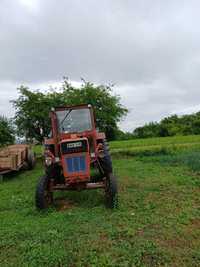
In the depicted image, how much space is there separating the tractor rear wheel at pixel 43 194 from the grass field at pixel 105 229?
0.61 feet

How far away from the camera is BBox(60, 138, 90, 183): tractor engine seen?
24.3 ft

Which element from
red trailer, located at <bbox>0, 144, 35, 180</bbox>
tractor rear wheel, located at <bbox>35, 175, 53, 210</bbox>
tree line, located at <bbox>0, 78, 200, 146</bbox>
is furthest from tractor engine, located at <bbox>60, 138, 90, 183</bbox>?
tree line, located at <bbox>0, 78, 200, 146</bbox>

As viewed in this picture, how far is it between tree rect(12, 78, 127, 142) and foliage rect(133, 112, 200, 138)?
2062 cm

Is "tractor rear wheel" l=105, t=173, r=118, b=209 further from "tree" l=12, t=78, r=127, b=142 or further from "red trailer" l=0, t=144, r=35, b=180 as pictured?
"tree" l=12, t=78, r=127, b=142

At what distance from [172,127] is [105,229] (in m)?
37.6

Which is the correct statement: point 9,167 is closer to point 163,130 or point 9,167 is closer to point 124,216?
point 124,216

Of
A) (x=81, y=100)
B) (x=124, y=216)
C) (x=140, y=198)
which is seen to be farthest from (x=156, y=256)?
(x=81, y=100)

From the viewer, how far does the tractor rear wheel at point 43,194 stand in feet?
23.4

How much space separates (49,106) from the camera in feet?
63.5

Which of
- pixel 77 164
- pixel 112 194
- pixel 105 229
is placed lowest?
pixel 105 229

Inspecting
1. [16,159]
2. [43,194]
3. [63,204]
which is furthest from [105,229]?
[16,159]

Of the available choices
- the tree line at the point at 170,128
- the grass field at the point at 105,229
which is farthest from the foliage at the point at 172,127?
the grass field at the point at 105,229

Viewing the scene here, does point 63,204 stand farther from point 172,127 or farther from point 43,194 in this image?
point 172,127

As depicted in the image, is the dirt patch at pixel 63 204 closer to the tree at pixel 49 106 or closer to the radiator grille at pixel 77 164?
the radiator grille at pixel 77 164
